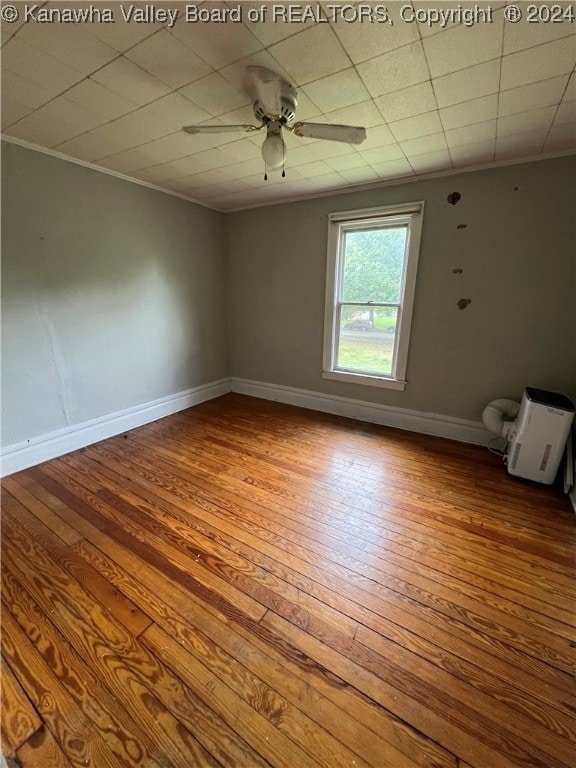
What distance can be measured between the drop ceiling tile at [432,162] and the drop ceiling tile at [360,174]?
35cm

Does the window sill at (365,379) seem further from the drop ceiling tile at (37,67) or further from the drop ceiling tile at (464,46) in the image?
the drop ceiling tile at (37,67)

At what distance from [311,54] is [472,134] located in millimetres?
1339

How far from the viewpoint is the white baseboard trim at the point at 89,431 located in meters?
2.45

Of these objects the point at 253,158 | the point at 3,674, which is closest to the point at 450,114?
the point at 253,158

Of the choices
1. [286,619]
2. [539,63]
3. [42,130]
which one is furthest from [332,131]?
[286,619]

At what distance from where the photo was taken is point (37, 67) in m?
1.46

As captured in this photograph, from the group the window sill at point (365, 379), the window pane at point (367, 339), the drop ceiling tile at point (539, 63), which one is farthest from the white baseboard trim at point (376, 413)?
the drop ceiling tile at point (539, 63)

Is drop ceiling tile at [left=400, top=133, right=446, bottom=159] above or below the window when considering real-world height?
above

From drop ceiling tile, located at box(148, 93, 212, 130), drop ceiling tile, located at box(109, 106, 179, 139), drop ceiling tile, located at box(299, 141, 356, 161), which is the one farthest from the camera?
drop ceiling tile, located at box(299, 141, 356, 161)

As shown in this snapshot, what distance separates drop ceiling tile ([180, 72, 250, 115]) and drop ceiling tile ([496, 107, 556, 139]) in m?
1.59

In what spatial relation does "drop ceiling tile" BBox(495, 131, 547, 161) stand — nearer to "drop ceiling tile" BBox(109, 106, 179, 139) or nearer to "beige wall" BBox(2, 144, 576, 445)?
"beige wall" BBox(2, 144, 576, 445)

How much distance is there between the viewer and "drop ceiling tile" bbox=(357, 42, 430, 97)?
4.43 ft

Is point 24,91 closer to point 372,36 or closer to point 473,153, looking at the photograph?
point 372,36

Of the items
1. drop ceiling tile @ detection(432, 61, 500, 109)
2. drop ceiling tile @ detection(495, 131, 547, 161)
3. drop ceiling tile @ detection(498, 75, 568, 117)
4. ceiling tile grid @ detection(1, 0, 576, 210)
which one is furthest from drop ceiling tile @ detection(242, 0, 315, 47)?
drop ceiling tile @ detection(495, 131, 547, 161)
